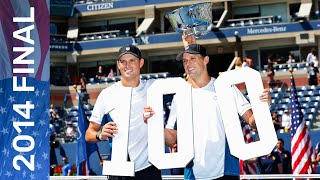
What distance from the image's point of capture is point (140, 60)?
535 cm

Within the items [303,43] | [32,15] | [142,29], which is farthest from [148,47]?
[32,15]

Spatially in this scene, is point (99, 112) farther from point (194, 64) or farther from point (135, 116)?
point (194, 64)

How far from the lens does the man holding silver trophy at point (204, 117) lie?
498 cm

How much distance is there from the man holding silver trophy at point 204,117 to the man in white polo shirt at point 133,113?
235mm

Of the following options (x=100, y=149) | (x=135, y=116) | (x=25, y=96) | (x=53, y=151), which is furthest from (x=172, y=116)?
(x=53, y=151)

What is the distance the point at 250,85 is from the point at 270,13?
31.4m

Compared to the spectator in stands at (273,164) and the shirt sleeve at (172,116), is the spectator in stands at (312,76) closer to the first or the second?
the spectator in stands at (273,164)

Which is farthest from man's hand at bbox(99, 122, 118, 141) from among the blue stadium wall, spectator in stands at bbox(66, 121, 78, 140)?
spectator in stands at bbox(66, 121, 78, 140)

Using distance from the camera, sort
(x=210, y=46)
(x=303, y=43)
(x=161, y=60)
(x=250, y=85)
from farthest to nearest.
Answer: (x=161, y=60), (x=210, y=46), (x=303, y=43), (x=250, y=85)

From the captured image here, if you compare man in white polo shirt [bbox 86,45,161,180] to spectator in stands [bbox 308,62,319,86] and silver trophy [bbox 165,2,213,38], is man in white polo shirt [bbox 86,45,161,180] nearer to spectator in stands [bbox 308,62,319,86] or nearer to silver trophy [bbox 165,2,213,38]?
silver trophy [bbox 165,2,213,38]

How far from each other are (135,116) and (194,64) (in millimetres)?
660

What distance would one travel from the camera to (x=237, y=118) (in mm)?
4977

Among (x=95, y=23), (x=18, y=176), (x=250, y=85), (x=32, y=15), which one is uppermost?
(x=95, y=23)

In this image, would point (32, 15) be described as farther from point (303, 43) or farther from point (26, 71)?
point (303, 43)
